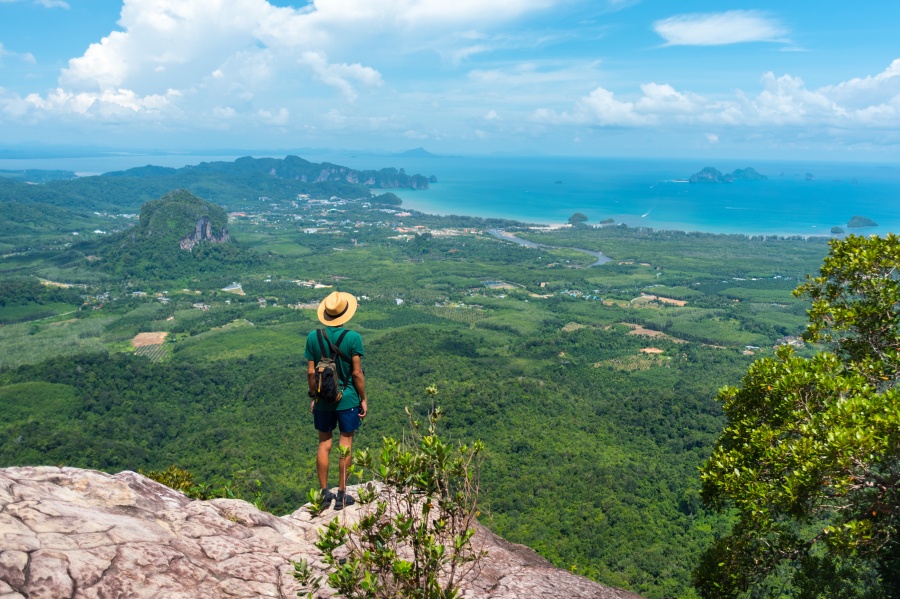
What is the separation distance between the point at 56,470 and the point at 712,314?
79.4 m

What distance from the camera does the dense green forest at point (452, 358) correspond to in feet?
91.7

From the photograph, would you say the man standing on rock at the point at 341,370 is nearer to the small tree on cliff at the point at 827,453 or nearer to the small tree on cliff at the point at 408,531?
the small tree on cliff at the point at 408,531

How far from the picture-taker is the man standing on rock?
250 inches

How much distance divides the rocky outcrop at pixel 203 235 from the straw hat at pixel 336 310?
111m

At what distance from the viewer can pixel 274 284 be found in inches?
3558

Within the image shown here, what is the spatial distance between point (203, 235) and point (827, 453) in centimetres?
11749

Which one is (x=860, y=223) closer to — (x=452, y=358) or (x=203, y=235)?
(x=452, y=358)

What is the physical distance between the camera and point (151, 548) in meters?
4.99

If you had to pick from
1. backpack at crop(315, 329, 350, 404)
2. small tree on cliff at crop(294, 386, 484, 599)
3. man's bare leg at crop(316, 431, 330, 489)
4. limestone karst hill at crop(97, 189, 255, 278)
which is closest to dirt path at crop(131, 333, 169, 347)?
limestone karst hill at crop(97, 189, 255, 278)

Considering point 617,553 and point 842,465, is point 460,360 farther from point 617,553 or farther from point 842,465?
point 842,465

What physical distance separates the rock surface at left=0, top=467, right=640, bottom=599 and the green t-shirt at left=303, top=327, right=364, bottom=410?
54.0 inches

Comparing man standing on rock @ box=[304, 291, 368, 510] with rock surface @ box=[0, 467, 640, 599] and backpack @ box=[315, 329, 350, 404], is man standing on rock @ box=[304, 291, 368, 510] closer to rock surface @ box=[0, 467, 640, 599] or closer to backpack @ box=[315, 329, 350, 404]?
backpack @ box=[315, 329, 350, 404]

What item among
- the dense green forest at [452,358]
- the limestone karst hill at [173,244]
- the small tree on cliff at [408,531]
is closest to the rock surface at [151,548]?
the small tree on cliff at [408,531]

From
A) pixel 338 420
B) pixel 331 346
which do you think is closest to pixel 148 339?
pixel 338 420
